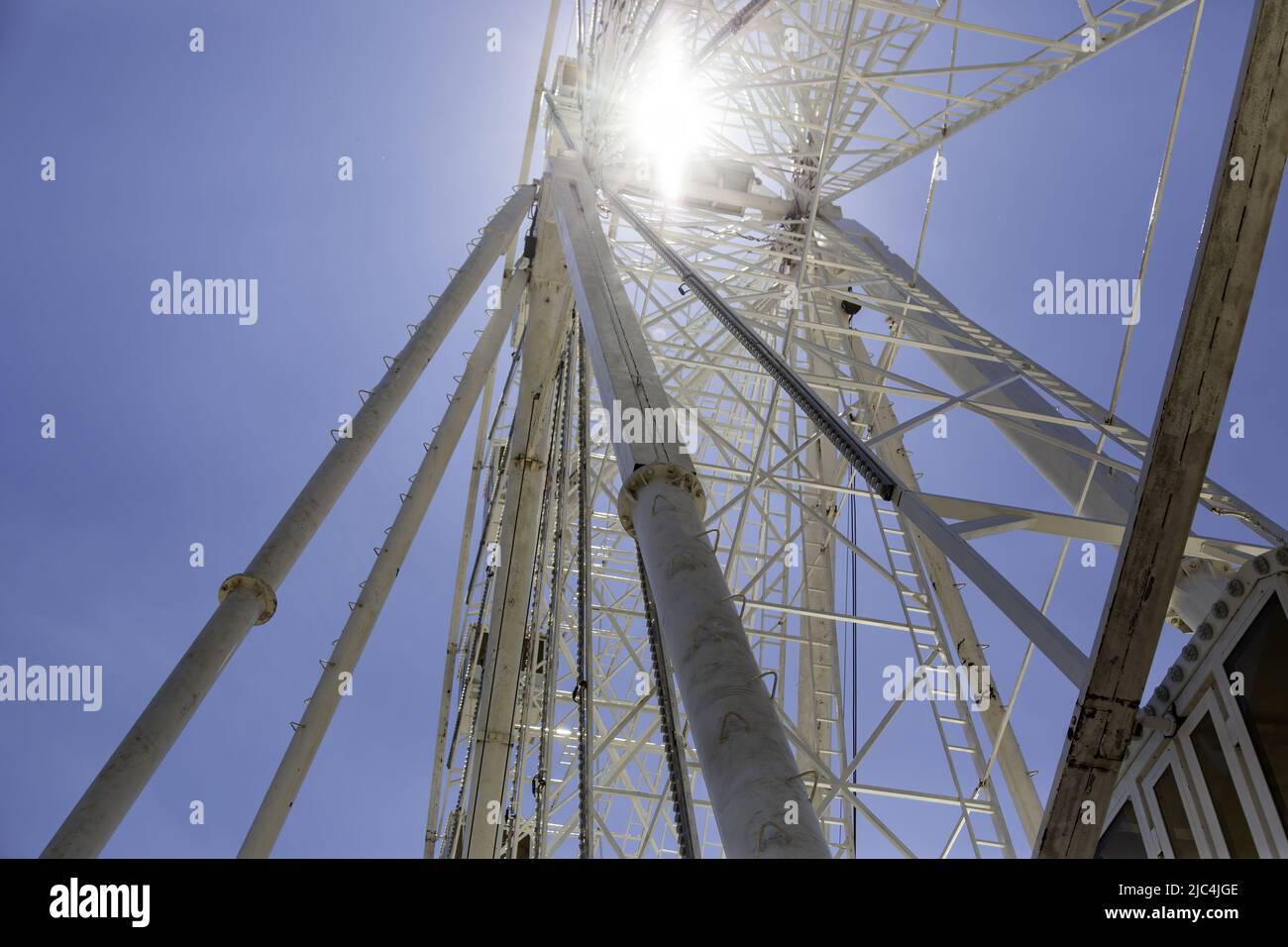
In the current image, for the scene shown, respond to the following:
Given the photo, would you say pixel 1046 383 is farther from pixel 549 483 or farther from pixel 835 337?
pixel 549 483

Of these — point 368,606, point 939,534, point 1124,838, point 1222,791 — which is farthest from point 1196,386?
point 368,606

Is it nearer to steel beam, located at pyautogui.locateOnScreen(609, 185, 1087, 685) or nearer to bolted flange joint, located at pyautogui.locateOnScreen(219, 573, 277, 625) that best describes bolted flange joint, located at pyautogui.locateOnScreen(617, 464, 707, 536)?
steel beam, located at pyautogui.locateOnScreen(609, 185, 1087, 685)

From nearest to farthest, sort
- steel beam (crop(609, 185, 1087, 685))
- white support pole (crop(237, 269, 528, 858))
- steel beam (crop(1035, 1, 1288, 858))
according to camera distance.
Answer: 1. steel beam (crop(1035, 1, 1288, 858))
2. steel beam (crop(609, 185, 1087, 685))
3. white support pole (crop(237, 269, 528, 858))

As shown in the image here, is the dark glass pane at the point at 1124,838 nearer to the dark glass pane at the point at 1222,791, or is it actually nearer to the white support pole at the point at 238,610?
the dark glass pane at the point at 1222,791

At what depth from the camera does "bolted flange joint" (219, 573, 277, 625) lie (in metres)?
8.71

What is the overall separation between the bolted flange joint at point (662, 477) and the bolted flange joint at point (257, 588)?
11.8 ft

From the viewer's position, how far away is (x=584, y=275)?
34.8 ft

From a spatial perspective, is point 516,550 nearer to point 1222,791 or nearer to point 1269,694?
point 1222,791

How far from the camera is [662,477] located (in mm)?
6961

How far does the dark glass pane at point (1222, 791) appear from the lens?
433 cm

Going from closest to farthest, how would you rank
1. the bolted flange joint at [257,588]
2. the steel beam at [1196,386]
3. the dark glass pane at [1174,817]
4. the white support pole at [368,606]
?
the steel beam at [1196,386], the dark glass pane at [1174,817], the bolted flange joint at [257,588], the white support pole at [368,606]

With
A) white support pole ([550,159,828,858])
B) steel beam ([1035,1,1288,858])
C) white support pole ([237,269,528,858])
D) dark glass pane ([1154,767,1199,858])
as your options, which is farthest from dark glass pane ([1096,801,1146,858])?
white support pole ([237,269,528,858])

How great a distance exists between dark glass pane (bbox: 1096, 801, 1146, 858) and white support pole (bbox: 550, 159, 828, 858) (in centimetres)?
151

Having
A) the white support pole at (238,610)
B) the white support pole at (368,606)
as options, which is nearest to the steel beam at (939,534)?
the white support pole at (238,610)
